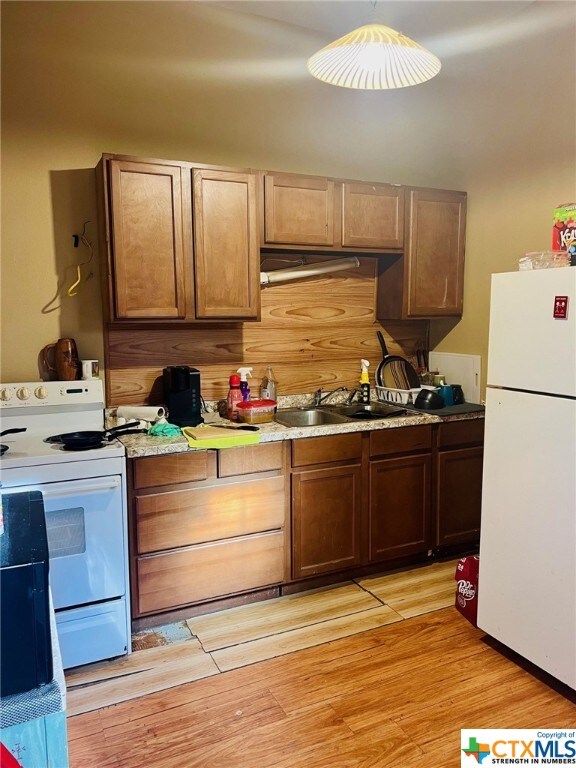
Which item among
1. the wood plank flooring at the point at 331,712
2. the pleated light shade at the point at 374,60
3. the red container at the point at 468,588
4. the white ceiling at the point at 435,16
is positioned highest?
the white ceiling at the point at 435,16

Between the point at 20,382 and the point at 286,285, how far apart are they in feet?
5.06

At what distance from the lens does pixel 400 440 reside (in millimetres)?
2967

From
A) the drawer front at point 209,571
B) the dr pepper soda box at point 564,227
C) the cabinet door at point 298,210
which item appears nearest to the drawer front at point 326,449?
the drawer front at point 209,571

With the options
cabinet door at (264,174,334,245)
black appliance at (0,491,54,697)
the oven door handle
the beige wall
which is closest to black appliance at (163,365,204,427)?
the beige wall

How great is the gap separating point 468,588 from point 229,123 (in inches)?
106

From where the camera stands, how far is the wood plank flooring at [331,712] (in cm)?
182

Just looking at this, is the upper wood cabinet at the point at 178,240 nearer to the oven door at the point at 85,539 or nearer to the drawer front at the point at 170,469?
the drawer front at the point at 170,469

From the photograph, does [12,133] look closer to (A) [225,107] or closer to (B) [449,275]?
(A) [225,107]

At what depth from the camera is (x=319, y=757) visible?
71.2 inches

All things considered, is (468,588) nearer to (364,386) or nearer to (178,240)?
(364,386)

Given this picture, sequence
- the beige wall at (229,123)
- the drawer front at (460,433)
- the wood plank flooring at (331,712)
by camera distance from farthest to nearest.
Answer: the drawer front at (460,433) → the beige wall at (229,123) → the wood plank flooring at (331,712)

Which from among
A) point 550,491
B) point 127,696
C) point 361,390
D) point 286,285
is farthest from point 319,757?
point 286,285

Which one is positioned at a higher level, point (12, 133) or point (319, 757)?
point (12, 133)

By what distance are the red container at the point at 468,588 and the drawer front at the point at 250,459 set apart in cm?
98
